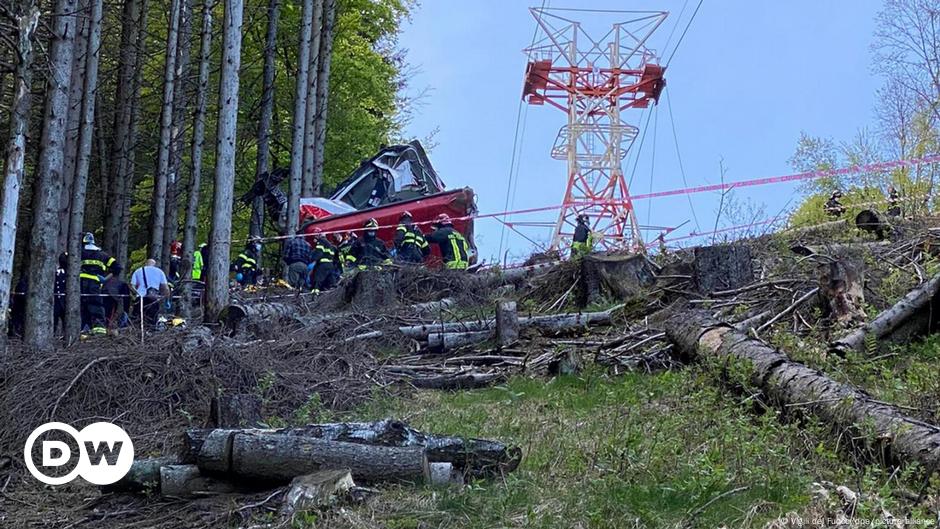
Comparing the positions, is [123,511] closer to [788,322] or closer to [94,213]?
[788,322]

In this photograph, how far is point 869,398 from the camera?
5.73 m

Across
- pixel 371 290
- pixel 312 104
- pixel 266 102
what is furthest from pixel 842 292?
pixel 266 102

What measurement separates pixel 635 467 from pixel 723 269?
17.4 ft

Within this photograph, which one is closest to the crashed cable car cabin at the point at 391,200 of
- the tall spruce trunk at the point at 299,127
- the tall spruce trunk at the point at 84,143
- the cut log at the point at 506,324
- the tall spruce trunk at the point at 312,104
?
the tall spruce trunk at the point at 299,127

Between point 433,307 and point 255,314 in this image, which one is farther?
point 433,307

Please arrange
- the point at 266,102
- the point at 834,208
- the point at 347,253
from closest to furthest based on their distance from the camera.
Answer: the point at 834,208, the point at 347,253, the point at 266,102

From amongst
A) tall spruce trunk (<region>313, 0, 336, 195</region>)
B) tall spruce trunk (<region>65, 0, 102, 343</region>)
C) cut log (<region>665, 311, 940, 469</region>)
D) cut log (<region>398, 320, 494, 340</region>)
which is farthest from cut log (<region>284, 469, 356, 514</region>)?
tall spruce trunk (<region>313, 0, 336, 195</region>)

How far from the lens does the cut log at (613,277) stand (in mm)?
11453

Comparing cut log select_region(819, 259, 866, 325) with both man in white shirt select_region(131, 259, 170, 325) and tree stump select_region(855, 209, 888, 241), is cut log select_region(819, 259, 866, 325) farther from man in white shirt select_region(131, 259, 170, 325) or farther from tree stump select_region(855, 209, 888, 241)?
man in white shirt select_region(131, 259, 170, 325)

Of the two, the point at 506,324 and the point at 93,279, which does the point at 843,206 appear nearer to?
the point at 506,324

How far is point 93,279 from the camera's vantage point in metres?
16.4

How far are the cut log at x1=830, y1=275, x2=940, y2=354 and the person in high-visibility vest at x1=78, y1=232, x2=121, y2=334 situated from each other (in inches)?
472

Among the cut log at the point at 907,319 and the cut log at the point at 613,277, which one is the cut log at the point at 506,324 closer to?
the cut log at the point at 613,277

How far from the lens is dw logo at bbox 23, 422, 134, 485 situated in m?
7.06
